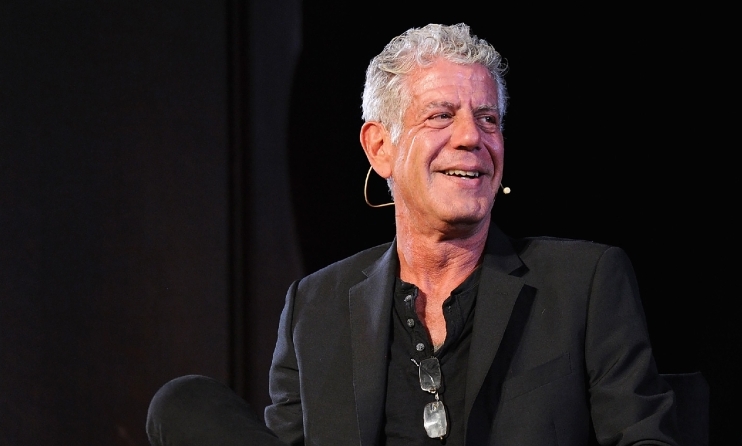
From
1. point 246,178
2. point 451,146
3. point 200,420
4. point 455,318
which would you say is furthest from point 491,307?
point 246,178

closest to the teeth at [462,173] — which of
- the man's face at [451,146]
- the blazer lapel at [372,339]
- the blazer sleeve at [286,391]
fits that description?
the man's face at [451,146]

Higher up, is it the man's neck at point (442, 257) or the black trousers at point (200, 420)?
the man's neck at point (442, 257)

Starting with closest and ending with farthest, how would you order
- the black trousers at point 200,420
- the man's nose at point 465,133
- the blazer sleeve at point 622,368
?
→ 1. the black trousers at point 200,420
2. the blazer sleeve at point 622,368
3. the man's nose at point 465,133

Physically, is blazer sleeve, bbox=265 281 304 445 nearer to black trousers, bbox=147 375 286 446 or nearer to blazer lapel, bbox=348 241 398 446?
blazer lapel, bbox=348 241 398 446

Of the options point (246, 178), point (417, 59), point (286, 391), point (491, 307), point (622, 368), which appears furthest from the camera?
point (246, 178)

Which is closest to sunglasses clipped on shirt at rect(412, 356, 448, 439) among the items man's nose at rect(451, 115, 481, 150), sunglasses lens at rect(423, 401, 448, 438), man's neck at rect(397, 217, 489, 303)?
sunglasses lens at rect(423, 401, 448, 438)

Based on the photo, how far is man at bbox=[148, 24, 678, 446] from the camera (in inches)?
61.3

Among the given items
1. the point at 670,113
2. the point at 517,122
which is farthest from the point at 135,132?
Result: the point at 670,113

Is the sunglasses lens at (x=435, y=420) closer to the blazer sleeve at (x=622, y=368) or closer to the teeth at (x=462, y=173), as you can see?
the blazer sleeve at (x=622, y=368)

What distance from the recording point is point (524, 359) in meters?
1.61

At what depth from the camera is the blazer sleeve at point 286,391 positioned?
1830mm

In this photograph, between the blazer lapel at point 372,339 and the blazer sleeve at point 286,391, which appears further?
the blazer sleeve at point 286,391

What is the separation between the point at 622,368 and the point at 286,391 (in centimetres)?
71

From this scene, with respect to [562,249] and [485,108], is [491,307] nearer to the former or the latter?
[562,249]
